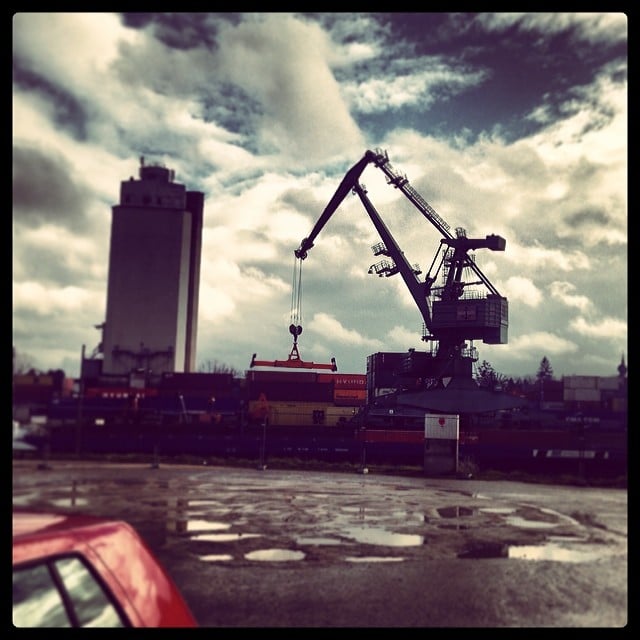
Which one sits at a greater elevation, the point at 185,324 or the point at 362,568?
the point at 185,324

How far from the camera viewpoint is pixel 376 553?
222 inches

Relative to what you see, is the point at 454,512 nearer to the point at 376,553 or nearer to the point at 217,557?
the point at 376,553

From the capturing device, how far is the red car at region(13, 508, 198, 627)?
72.7 inches

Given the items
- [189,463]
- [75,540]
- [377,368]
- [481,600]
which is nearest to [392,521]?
[481,600]

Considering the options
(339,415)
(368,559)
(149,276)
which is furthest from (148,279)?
(368,559)

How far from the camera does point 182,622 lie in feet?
6.83

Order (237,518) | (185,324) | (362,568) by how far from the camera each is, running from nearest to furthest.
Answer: (185,324), (237,518), (362,568)

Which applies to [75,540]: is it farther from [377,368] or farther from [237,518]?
[377,368]

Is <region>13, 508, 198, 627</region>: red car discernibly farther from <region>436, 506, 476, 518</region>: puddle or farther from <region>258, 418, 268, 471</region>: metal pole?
<region>436, 506, 476, 518</region>: puddle

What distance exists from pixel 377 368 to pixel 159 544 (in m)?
3.24

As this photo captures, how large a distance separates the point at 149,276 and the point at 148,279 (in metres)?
0.02

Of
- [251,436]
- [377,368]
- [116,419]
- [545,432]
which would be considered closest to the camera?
[116,419]

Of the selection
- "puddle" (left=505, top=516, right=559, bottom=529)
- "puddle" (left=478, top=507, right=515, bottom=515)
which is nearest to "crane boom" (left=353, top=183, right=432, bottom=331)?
"puddle" (left=478, top=507, right=515, bottom=515)
